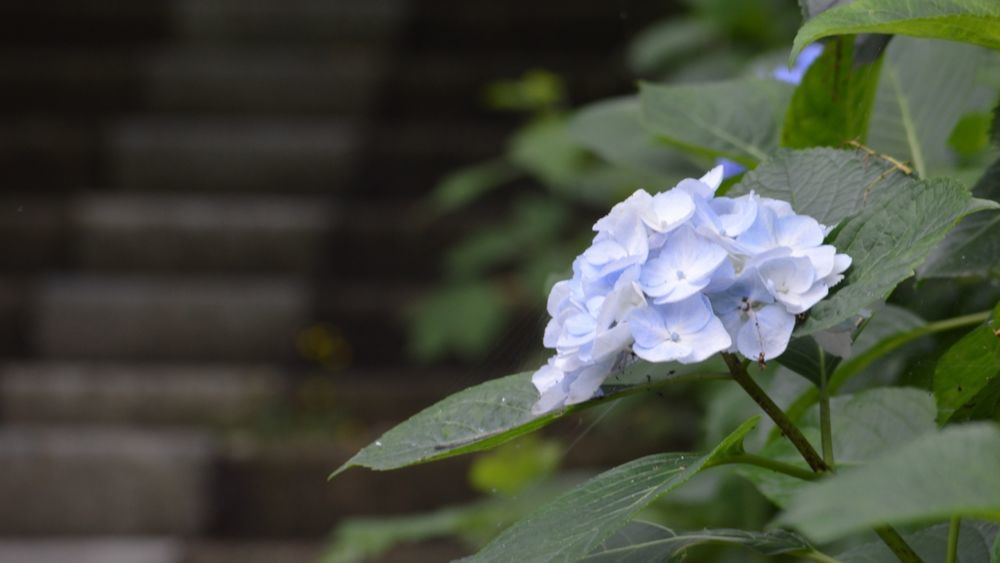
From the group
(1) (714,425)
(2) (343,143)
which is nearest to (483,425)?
(1) (714,425)

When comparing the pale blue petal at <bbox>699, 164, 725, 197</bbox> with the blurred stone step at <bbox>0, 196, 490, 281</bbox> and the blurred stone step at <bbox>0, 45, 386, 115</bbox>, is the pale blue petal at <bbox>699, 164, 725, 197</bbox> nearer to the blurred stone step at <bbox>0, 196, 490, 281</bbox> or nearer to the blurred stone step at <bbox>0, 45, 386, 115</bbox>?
the blurred stone step at <bbox>0, 196, 490, 281</bbox>

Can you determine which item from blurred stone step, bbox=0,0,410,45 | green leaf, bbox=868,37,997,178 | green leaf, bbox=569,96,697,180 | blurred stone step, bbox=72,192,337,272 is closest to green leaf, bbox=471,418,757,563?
green leaf, bbox=868,37,997,178

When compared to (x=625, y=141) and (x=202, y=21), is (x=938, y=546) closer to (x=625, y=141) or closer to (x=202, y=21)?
(x=625, y=141)

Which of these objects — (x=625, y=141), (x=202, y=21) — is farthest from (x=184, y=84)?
(x=625, y=141)

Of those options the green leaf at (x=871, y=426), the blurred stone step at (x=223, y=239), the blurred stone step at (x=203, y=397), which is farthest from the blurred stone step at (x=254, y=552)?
the green leaf at (x=871, y=426)

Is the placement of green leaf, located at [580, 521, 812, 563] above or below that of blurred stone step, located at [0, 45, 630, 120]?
below

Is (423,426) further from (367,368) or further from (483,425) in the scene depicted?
(367,368)

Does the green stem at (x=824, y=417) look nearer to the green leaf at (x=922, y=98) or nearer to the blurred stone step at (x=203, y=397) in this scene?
the green leaf at (x=922, y=98)
